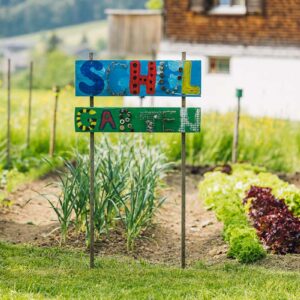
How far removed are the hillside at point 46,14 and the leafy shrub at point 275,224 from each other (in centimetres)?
9200

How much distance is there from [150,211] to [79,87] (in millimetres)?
2092

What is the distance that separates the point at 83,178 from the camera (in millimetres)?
10461

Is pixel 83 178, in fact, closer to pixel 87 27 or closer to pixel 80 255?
pixel 80 255

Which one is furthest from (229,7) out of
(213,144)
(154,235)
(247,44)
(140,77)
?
(140,77)

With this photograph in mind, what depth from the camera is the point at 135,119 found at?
9312 mm

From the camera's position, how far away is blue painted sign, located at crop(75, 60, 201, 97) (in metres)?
9.28

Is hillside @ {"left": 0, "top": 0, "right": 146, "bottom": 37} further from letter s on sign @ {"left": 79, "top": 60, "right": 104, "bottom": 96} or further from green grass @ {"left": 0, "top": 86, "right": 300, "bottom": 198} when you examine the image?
letter s on sign @ {"left": 79, "top": 60, "right": 104, "bottom": 96}

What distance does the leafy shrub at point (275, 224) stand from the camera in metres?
10.2

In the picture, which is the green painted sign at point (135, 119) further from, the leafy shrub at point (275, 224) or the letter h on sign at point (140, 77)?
the leafy shrub at point (275, 224)

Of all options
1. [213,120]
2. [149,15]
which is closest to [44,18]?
[149,15]

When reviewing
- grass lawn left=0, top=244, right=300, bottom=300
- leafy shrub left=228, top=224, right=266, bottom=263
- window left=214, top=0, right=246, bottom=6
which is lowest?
grass lawn left=0, top=244, right=300, bottom=300

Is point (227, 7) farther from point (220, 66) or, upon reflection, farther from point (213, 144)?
point (213, 144)

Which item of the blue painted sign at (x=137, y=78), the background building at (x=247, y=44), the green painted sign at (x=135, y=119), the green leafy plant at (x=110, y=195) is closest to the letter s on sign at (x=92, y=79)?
the blue painted sign at (x=137, y=78)

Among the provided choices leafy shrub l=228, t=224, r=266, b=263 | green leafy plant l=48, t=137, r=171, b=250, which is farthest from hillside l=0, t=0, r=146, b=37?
leafy shrub l=228, t=224, r=266, b=263
